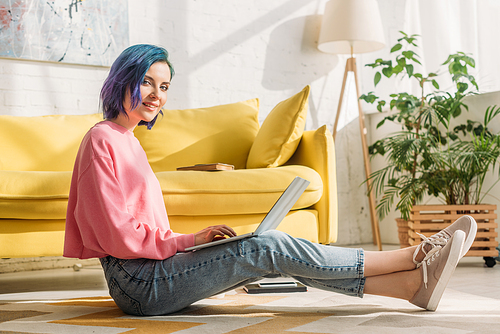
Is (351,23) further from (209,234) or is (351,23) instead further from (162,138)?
(209,234)

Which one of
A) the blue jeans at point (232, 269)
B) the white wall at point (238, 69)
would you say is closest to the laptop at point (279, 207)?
the blue jeans at point (232, 269)

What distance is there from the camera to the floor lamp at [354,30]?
3297 mm

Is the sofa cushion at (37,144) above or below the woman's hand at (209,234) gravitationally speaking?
above

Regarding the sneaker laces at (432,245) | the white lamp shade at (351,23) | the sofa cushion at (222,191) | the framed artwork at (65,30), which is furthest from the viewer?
the white lamp shade at (351,23)

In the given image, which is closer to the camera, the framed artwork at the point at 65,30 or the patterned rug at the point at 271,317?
the patterned rug at the point at 271,317

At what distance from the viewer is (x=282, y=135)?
2.35 m

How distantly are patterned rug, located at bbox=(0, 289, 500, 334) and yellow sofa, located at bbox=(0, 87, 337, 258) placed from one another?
14.2 inches

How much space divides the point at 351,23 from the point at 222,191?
1896mm

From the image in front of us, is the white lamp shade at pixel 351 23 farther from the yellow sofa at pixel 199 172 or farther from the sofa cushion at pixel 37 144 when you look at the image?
the sofa cushion at pixel 37 144

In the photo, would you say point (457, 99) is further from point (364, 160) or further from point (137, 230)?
point (137, 230)

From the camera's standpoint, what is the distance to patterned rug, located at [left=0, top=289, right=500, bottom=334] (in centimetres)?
109

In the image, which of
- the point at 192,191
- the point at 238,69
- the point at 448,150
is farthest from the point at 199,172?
the point at 238,69

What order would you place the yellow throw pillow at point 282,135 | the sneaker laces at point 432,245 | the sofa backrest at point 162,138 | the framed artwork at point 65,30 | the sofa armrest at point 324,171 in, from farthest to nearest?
1. the framed artwork at point 65,30
2. the sofa backrest at point 162,138
3. the yellow throw pillow at point 282,135
4. the sofa armrest at point 324,171
5. the sneaker laces at point 432,245

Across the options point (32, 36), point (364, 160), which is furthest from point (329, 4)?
point (32, 36)
